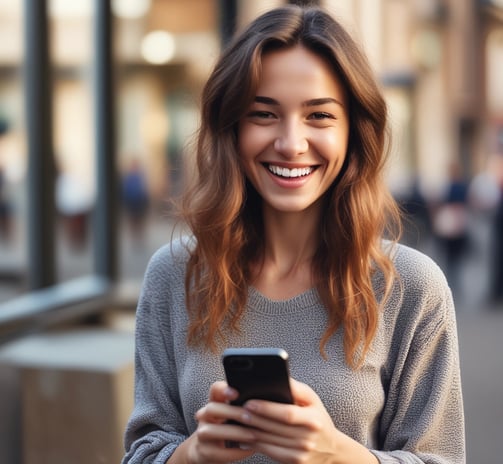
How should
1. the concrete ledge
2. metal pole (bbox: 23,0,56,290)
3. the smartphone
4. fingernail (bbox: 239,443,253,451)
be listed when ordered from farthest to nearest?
metal pole (bbox: 23,0,56,290), the concrete ledge, fingernail (bbox: 239,443,253,451), the smartphone

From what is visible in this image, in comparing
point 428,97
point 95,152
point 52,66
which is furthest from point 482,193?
point 428,97

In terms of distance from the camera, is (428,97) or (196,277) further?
(428,97)

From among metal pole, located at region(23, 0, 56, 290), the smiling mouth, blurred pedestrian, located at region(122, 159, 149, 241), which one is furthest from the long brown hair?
blurred pedestrian, located at region(122, 159, 149, 241)

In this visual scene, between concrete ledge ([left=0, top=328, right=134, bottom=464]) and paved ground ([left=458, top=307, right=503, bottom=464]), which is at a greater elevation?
concrete ledge ([left=0, top=328, right=134, bottom=464])

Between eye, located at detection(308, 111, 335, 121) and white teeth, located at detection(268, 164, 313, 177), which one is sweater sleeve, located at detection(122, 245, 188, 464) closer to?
white teeth, located at detection(268, 164, 313, 177)

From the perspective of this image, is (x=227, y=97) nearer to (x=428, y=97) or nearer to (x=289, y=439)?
(x=289, y=439)

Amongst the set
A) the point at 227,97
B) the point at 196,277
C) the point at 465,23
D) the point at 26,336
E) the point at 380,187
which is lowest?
the point at 26,336

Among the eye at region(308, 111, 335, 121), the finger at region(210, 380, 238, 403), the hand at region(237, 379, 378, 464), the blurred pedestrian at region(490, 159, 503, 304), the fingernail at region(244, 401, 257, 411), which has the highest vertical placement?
the eye at region(308, 111, 335, 121)

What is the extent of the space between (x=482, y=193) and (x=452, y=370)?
12282 millimetres

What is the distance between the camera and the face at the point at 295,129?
6.72 ft

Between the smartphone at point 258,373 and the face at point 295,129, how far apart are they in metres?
0.47

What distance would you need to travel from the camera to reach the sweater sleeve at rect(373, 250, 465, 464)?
2.05 m

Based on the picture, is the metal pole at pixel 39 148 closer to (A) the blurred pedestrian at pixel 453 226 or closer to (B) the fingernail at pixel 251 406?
(B) the fingernail at pixel 251 406

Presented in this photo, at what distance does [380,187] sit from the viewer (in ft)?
7.27
